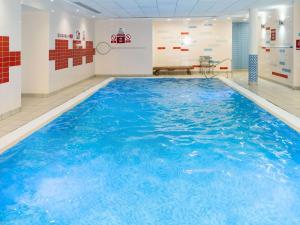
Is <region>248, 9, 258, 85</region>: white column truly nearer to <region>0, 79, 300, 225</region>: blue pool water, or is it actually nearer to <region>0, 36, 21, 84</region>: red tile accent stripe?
<region>0, 79, 300, 225</region>: blue pool water

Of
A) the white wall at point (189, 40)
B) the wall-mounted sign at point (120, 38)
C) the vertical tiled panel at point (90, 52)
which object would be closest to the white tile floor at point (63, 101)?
the vertical tiled panel at point (90, 52)

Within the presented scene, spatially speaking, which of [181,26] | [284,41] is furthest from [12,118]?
[181,26]

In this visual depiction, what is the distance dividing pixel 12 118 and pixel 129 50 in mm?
11146

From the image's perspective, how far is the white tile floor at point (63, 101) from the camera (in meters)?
7.24

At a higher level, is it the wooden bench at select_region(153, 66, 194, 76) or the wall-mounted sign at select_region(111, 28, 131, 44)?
the wall-mounted sign at select_region(111, 28, 131, 44)

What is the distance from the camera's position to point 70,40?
13.1 meters

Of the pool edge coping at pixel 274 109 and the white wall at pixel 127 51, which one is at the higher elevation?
the white wall at pixel 127 51

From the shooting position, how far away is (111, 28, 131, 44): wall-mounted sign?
17922mm

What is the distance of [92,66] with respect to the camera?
17484 mm

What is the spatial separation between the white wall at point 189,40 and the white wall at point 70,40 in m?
4.14

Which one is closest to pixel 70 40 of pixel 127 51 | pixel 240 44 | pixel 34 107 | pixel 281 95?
pixel 34 107

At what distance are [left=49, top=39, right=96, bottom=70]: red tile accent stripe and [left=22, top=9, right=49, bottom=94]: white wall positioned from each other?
0.37 meters

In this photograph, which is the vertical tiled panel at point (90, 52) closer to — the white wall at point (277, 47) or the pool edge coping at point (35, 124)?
the pool edge coping at point (35, 124)

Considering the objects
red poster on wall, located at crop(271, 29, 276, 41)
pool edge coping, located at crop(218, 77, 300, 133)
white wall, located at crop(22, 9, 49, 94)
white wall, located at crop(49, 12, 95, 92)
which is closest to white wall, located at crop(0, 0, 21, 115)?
white wall, located at crop(22, 9, 49, 94)
